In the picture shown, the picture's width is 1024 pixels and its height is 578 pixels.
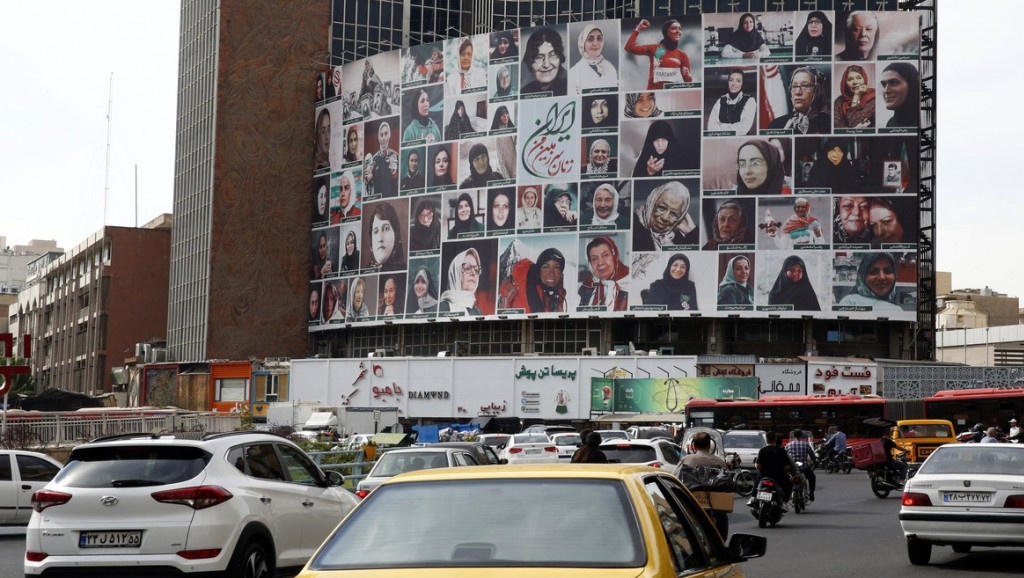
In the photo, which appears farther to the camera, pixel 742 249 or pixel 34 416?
pixel 742 249

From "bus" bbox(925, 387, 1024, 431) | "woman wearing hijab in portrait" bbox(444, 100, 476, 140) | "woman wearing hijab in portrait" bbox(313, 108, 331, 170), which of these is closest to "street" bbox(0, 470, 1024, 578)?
"bus" bbox(925, 387, 1024, 431)

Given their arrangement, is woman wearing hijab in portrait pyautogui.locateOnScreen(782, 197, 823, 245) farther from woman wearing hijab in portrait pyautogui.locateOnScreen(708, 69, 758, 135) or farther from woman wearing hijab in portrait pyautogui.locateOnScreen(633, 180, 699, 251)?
woman wearing hijab in portrait pyautogui.locateOnScreen(708, 69, 758, 135)

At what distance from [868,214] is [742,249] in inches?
294

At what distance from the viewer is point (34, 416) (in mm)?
42750

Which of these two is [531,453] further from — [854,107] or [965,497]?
[854,107]

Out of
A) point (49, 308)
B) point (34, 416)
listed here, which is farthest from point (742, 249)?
point (49, 308)

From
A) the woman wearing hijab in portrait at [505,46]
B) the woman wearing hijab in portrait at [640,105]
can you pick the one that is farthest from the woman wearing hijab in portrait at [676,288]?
the woman wearing hijab in portrait at [505,46]

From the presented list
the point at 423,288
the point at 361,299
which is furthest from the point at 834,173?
the point at 361,299

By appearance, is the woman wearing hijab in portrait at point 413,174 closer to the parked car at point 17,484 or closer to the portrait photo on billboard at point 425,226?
the portrait photo on billboard at point 425,226

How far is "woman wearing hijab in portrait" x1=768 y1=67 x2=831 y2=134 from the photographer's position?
78.2 meters

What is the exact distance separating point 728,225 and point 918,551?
63.6 metres

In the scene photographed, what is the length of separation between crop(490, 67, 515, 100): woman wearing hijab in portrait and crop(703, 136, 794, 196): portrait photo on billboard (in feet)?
42.6

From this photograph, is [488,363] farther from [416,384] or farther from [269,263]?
[269,263]

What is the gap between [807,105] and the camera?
78250 millimetres
